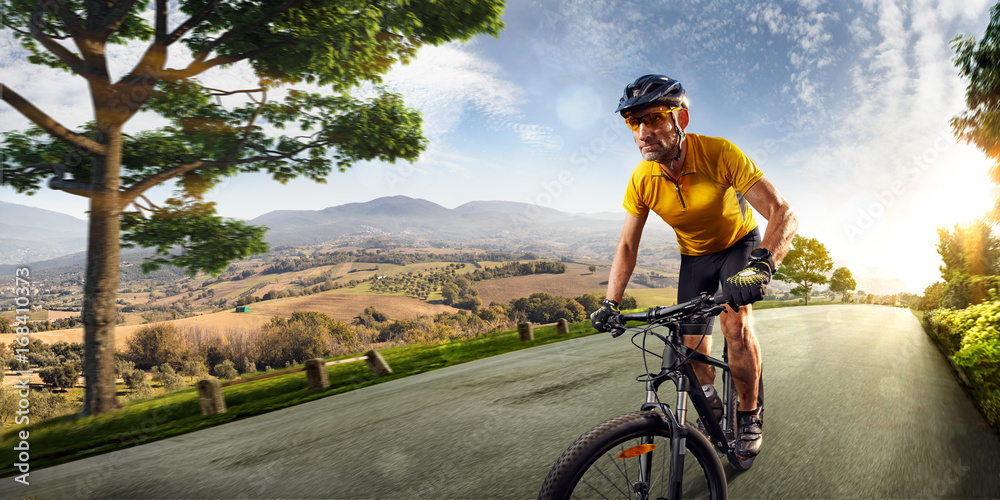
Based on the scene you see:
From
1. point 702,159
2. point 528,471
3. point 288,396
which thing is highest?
point 702,159

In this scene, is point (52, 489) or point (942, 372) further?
point (942, 372)

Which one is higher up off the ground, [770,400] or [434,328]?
[770,400]

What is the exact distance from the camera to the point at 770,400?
4332mm

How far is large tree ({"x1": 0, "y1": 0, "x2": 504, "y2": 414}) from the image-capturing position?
7.60 metres

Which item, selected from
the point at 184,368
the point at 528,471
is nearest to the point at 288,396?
the point at 528,471

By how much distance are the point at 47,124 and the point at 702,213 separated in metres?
10.3

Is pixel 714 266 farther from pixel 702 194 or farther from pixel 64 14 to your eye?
pixel 64 14

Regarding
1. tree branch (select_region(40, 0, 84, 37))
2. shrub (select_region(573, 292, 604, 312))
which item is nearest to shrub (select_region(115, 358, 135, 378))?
tree branch (select_region(40, 0, 84, 37))

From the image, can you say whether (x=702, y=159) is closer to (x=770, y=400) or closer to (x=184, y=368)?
(x=770, y=400)

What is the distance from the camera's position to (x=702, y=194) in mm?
2553

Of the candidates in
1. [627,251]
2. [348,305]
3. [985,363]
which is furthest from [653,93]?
[348,305]

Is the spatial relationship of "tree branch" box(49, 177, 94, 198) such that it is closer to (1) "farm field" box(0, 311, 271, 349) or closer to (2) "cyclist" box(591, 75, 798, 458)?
(2) "cyclist" box(591, 75, 798, 458)

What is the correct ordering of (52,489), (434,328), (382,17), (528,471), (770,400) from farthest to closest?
(434,328) < (382,17) < (770,400) < (52,489) < (528,471)

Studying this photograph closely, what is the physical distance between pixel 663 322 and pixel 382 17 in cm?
951
